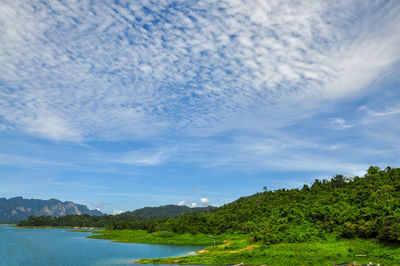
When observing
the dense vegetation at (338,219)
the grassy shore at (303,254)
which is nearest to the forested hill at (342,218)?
the dense vegetation at (338,219)

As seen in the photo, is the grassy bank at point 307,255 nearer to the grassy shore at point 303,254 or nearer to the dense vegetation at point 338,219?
the grassy shore at point 303,254

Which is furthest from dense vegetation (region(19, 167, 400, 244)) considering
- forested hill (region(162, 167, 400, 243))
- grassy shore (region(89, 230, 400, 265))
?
grassy shore (region(89, 230, 400, 265))

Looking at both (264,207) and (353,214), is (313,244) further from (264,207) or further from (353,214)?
(264,207)

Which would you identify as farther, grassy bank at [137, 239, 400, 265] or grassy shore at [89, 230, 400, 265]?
grassy shore at [89, 230, 400, 265]

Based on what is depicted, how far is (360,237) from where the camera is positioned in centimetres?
6938

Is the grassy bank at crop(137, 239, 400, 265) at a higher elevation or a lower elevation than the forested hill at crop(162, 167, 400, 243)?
lower

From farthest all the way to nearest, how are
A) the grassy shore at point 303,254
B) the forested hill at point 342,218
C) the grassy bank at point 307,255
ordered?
the forested hill at point 342,218 < the grassy shore at point 303,254 < the grassy bank at point 307,255

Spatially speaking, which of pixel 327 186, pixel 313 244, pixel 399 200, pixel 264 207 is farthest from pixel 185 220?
pixel 399 200

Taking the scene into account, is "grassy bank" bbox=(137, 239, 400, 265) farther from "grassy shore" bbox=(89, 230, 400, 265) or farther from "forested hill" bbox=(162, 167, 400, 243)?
"forested hill" bbox=(162, 167, 400, 243)

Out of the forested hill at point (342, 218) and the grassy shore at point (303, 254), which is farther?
the forested hill at point (342, 218)

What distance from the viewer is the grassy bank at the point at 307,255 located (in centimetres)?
5662

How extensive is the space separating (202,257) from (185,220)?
7527 centimetres

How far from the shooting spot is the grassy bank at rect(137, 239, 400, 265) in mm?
56625

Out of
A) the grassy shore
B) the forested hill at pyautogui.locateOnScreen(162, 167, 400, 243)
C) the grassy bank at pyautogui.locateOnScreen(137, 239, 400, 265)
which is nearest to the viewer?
the grassy bank at pyautogui.locateOnScreen(137, 239, 400, 265)
